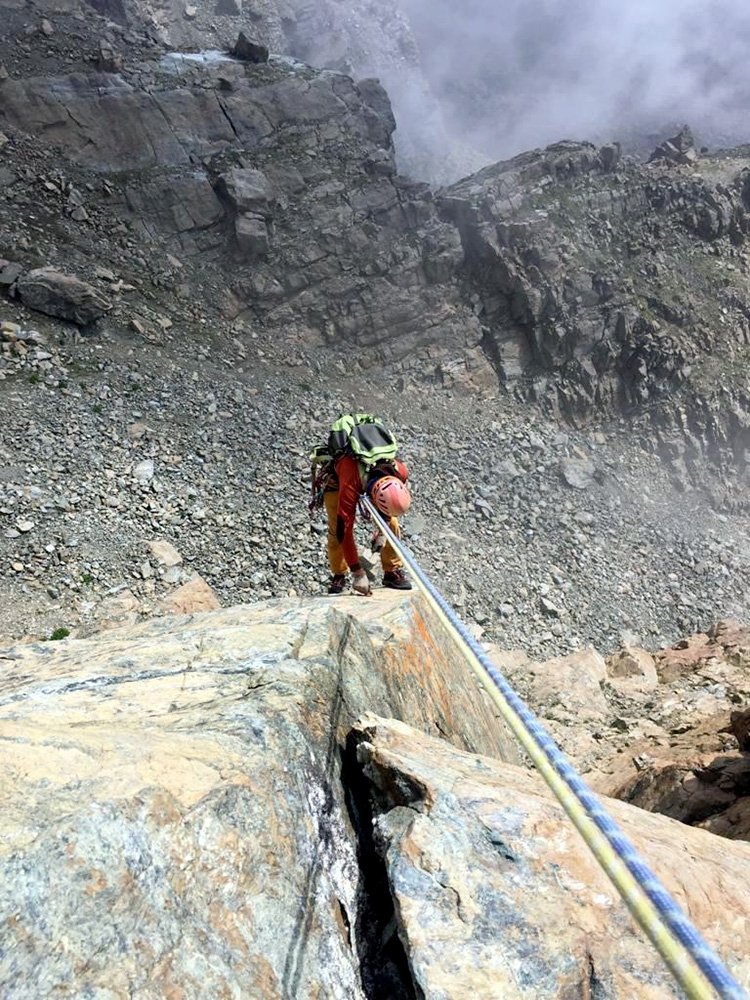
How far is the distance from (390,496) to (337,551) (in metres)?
1.77

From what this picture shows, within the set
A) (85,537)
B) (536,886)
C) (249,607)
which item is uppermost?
(85,537)

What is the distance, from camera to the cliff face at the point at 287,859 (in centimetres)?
208

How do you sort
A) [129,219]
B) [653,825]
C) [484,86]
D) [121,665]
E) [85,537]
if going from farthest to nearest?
[484,86]
[129,219]
[85,537]
[121,665]
[653,825]

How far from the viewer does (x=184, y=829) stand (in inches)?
95.7

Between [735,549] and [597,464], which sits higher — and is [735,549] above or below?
below

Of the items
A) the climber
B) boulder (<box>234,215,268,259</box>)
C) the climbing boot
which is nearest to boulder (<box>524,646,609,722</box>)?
the climbing boot

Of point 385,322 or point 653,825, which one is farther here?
point 385,322

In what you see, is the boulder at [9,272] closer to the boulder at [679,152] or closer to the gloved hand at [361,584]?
the gloved hand at [361,584]

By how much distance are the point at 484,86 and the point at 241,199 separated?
53471mm

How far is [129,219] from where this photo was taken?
22094 millimetres

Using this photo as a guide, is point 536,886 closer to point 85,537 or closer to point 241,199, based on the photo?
point 85,537

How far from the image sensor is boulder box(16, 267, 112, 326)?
58.2 ft

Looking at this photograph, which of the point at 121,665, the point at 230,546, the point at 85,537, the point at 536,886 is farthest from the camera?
the point at 230,546

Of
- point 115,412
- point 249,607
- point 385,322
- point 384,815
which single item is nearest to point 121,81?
point 385,322
